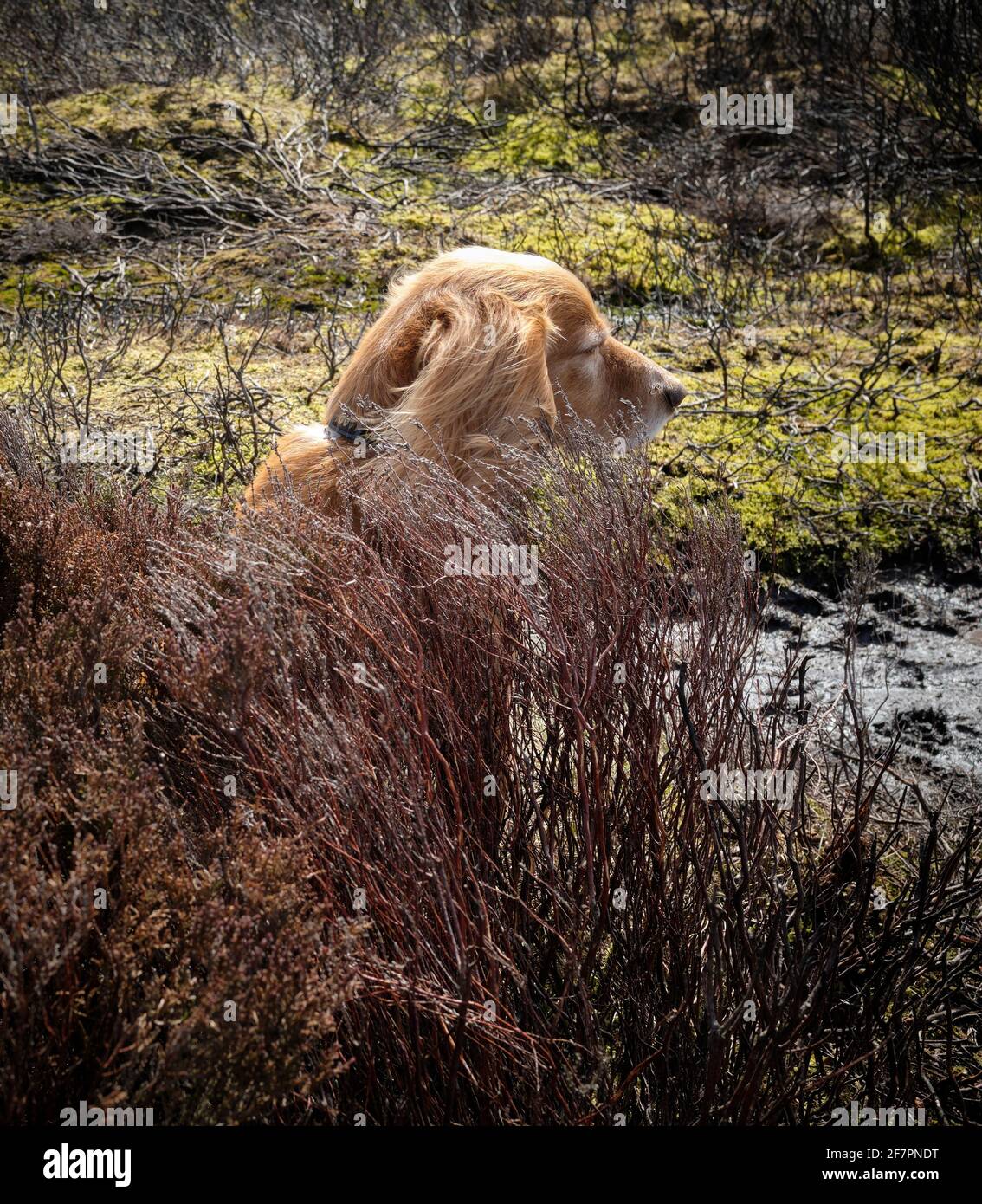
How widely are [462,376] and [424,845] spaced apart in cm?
189

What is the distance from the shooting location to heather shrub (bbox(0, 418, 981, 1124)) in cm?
151

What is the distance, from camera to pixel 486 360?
3277 mm

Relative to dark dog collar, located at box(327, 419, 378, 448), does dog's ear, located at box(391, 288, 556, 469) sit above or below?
above

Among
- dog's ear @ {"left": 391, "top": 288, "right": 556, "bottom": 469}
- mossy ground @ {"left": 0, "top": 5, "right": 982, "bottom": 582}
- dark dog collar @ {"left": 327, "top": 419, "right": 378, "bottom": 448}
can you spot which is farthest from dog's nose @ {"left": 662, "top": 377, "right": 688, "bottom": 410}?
dark dog collar @ {"left": 327, "top": 419, "right": 378, "bottom": 448}

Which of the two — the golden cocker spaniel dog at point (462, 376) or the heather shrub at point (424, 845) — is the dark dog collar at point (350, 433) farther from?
the heather shrub at point (424, 845)

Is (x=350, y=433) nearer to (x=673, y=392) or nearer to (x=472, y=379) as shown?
(x=472, y=379)

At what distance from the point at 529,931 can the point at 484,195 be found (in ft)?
24.2

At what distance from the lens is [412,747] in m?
1.93

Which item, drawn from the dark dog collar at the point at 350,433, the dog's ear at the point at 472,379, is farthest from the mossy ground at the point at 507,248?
the dark dog collar at the point at 350,433

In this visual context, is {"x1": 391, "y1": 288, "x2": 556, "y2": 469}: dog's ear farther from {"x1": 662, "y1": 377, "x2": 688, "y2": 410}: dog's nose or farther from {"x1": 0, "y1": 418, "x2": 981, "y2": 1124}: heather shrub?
{"x1": 662, "y1": 377, "x2": 688, "y2": 410}: dog's nose

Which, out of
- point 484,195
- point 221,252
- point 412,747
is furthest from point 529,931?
point 484,195

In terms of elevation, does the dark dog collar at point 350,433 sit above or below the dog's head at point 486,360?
below

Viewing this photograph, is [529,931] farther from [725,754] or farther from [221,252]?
[221,252]

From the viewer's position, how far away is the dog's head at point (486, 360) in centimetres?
325
